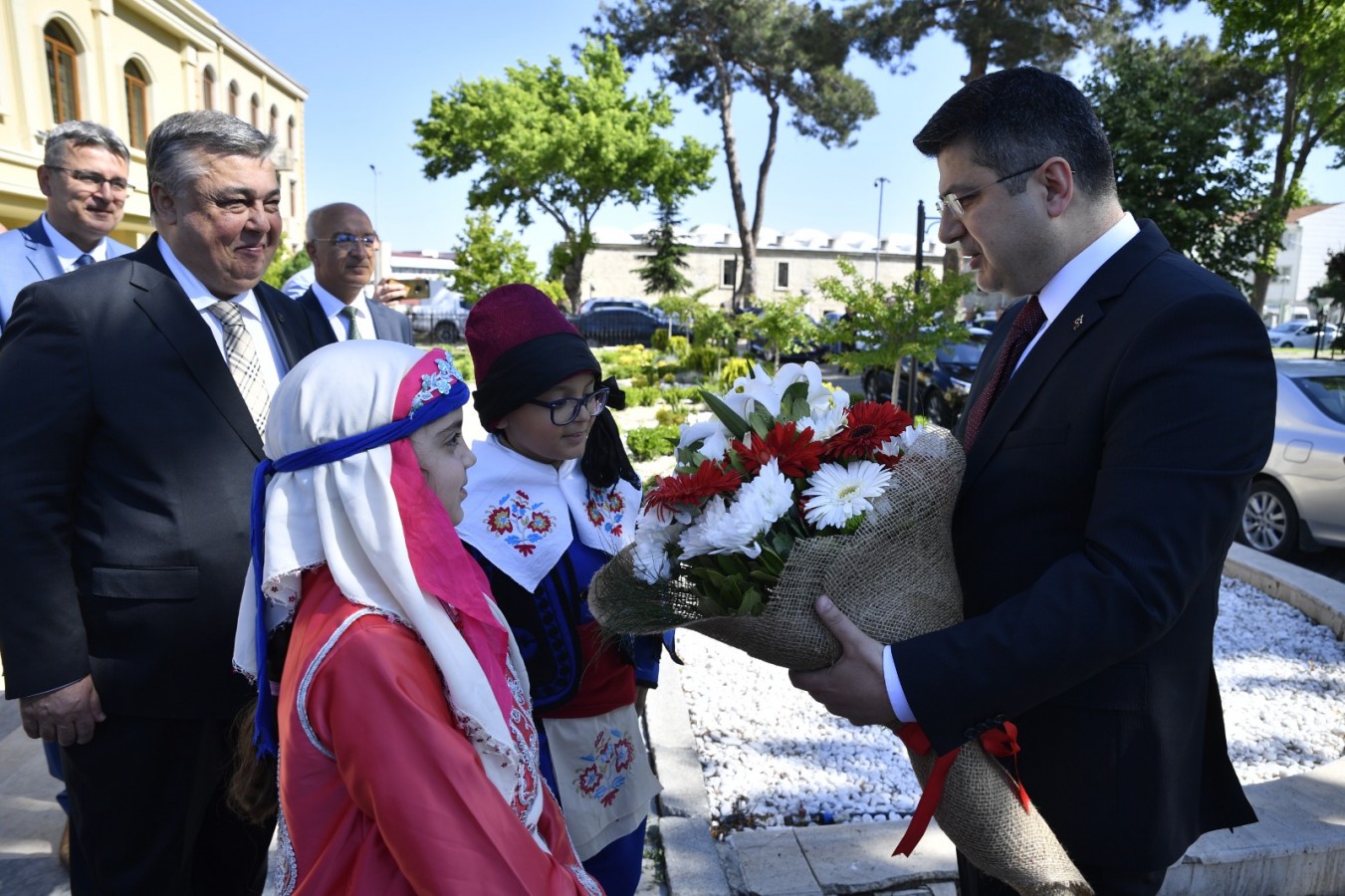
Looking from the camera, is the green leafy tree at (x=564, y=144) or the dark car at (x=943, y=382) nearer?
the dark car at (x=943, y=382)

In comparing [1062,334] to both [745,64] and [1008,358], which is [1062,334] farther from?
[745,64]

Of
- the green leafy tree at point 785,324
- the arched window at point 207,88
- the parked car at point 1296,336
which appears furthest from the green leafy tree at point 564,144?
the parked car at point 1296,336

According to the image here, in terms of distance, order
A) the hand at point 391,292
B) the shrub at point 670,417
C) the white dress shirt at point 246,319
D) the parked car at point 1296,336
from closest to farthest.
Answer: the white dress shirt at point 246,319
the hand at point 391,292
the shrub at point 670,417
the parked car at point 1296,336

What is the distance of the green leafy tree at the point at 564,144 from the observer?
33.4 m

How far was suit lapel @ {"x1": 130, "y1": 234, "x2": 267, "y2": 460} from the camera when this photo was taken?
2.29 metres

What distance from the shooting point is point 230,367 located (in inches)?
98.0

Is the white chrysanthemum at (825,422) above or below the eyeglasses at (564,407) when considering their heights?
above

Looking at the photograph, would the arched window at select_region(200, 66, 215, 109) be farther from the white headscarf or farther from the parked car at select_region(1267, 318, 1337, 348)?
the parked car at select_region(1267, 318, 1337, 348)

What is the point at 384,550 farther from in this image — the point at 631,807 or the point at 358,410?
the point at 631,807

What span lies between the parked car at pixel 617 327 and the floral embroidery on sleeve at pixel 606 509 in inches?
1097

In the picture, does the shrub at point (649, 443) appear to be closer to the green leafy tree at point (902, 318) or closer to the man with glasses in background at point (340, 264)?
the green leafy tree at point (902, 318)

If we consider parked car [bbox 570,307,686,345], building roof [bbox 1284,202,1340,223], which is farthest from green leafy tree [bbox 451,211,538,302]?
building roof [bbox 1284,202,1340,223]

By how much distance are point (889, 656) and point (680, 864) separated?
181cm

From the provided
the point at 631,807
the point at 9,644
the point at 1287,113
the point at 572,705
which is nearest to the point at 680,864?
the point at 631,807
